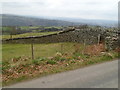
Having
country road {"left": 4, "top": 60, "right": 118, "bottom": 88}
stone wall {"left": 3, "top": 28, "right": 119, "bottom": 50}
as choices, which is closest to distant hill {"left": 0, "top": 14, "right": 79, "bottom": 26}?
stone wall {"left": 3, "top": 28, "right": 119, "bottom": 50}

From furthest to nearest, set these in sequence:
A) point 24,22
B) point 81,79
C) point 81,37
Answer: point 24,22
point 81,37
point 81,79

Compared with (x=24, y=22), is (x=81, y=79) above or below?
below

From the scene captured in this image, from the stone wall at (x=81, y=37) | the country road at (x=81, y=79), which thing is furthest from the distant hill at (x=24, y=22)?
the country road at (x=81, y=79)

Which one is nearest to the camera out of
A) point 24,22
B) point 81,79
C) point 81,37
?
point 81,79

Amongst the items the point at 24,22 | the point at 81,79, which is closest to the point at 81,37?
the point at 81,79

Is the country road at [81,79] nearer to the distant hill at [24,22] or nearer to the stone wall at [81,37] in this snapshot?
the stone wall at [81,37]

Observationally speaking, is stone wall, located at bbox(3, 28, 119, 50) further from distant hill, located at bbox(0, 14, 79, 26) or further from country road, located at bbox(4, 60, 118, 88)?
distant hill, located at bbox(0, 14, 79, 26)

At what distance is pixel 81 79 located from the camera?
730 centimetres

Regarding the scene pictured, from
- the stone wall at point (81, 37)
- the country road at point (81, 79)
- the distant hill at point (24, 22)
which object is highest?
the distant hill at point (24, 22)

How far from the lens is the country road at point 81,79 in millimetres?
6641

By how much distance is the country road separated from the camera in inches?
261

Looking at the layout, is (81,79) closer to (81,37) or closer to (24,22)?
(81,37)

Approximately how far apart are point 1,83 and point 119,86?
4.72 m

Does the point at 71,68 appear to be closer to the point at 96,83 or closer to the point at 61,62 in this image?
the point at 61,62
